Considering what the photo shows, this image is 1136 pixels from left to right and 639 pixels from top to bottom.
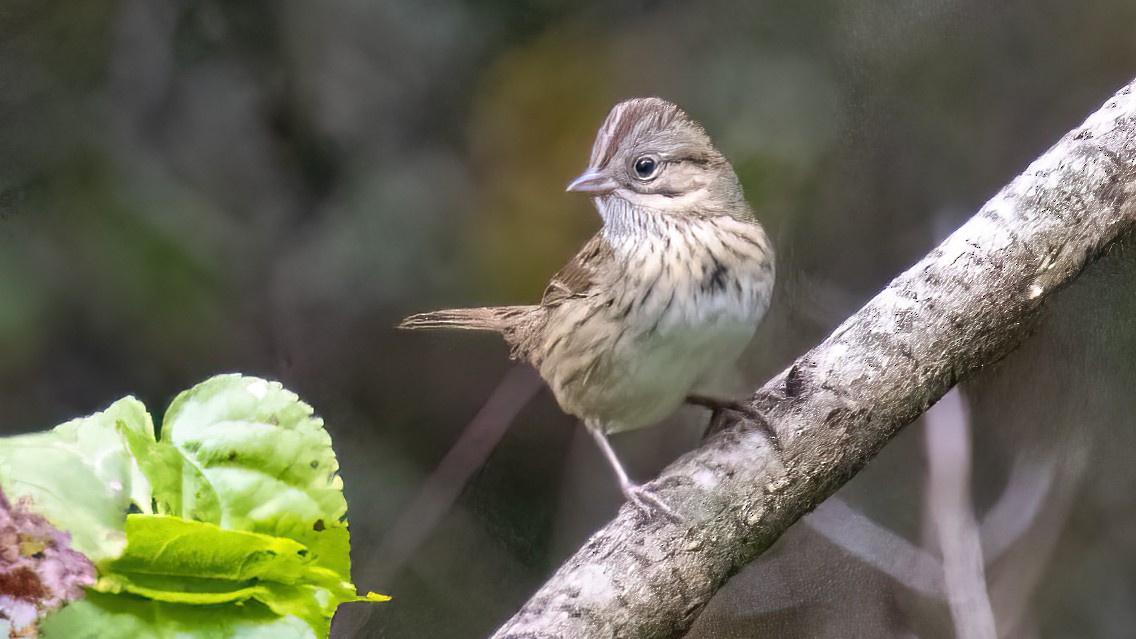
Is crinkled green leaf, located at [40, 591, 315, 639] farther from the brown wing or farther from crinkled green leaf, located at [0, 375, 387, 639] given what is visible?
the brown wing

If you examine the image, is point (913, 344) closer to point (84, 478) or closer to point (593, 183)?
point (593, 183)

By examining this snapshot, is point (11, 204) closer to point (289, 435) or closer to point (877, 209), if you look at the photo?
point (289, 435)

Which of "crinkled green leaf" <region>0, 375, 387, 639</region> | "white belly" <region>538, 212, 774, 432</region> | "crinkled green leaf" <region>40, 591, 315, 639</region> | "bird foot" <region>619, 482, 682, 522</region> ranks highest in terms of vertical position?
"white belly" <region>538, 212, 774, 432</region>

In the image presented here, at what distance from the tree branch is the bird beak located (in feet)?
0.71

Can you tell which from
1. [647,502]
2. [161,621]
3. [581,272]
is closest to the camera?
[161,621]

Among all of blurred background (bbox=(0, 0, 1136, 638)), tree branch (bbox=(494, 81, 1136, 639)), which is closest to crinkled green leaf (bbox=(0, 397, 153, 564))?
tree branch (bbox=(494, 81, 1136, 639))

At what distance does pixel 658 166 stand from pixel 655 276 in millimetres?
95

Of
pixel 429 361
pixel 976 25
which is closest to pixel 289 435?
pixel 429 361

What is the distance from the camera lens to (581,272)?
861mm

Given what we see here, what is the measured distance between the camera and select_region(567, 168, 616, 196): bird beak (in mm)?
779

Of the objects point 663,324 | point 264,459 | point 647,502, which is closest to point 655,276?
point 663,324

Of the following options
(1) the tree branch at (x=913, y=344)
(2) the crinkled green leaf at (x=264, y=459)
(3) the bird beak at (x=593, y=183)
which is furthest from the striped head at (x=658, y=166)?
(2) the crinkled green leaf at (x=264, y=459)

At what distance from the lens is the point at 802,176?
2.90 ft

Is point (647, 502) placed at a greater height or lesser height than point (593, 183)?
lesser
